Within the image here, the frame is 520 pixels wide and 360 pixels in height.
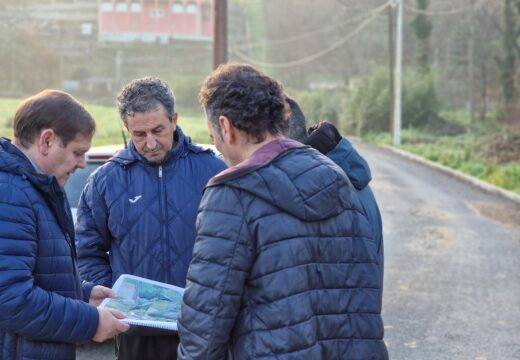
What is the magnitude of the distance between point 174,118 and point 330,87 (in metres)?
50.8

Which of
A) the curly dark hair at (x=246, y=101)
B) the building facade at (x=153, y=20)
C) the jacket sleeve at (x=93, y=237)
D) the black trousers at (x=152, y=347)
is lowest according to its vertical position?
the black trousers at (x=152, y=347)

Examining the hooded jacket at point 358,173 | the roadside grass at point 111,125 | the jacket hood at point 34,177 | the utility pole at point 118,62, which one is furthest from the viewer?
the utility pole at point 118,62

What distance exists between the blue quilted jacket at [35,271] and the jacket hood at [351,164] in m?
1.34

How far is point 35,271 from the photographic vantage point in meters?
2.30

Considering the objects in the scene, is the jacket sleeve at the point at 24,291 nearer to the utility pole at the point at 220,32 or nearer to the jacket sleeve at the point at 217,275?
the jacket sleeve at the point at 217,275

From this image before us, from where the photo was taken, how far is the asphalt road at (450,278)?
20.5ft

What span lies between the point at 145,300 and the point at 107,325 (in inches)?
14.8

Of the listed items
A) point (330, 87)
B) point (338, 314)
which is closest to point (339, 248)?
point (338, 314)

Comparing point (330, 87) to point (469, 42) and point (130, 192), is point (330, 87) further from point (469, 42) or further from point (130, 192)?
point (130, 192)

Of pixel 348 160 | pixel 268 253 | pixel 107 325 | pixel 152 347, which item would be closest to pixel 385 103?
pixel 348 160

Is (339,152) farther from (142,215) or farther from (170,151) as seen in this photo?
(142,215)

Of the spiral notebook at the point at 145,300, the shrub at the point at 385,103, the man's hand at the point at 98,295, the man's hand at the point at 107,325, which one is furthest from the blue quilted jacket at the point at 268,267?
the shrub at the point at 385,103

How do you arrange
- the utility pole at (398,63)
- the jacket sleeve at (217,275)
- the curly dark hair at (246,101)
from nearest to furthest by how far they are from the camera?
the jacket sleeve at (217,275) < the curly dark hair at (246,101) < the utility pole at (398,63)

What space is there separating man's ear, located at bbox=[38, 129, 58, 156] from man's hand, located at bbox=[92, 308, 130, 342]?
1.90 feet
